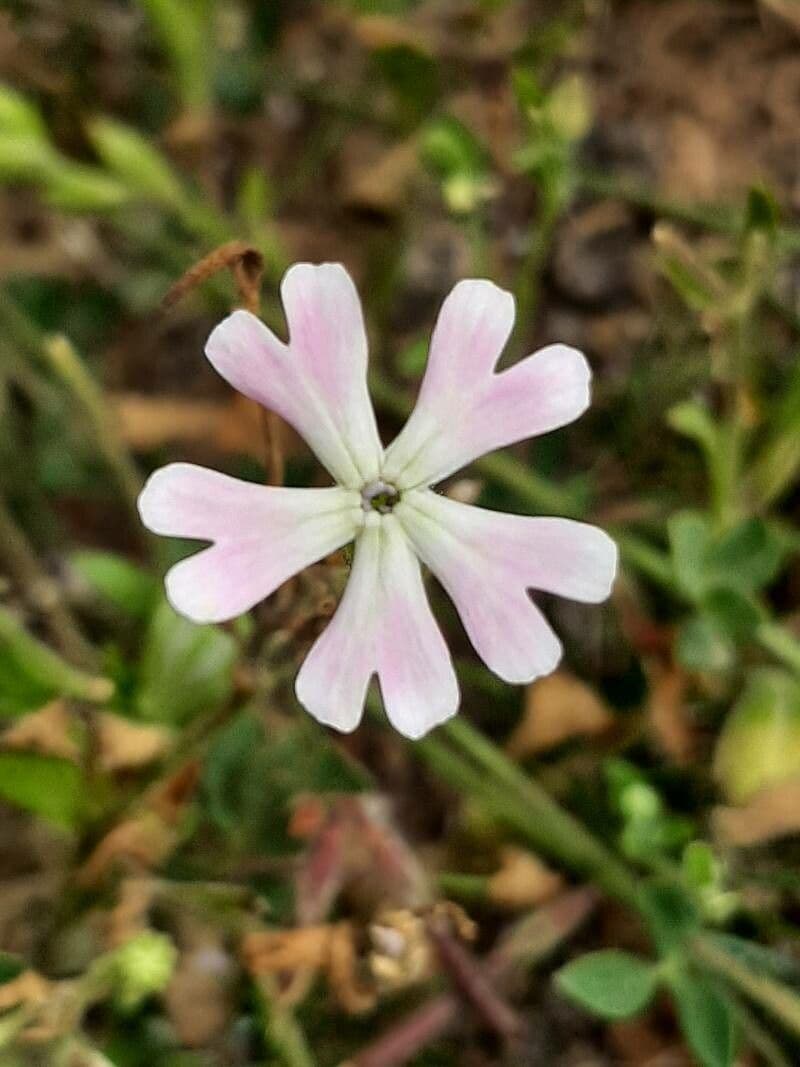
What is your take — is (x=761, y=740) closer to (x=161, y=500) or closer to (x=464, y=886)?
(x=464, y=886)

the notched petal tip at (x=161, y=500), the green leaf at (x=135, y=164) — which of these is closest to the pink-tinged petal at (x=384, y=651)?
the notched petal tip at (x=161, y=500)

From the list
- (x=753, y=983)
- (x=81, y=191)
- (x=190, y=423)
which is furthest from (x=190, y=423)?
(x=753, y=983)

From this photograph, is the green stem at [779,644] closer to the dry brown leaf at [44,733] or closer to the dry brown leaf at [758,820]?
the dry brown leaf at [758,820]

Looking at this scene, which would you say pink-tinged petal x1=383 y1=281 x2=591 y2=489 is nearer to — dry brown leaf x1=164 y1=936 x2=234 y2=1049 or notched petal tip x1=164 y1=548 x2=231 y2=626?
notched petal tip x1=164 y1=548 x2=231 y2=626

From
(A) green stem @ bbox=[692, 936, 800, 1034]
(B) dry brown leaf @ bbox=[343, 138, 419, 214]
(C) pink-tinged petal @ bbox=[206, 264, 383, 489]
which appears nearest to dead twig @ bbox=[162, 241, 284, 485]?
(C) pink-tinged petal @ bbox=[206, 264, 383, 489]

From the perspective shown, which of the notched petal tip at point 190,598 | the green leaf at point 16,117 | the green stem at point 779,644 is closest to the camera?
the notched petal tip at point 190,598

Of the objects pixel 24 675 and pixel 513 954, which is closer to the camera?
pixel 24 675
